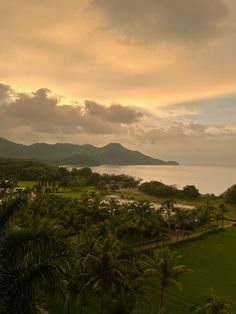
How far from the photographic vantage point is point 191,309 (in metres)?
34.9

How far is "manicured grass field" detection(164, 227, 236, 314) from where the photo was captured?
42.5 metres

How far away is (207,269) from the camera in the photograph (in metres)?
54.2

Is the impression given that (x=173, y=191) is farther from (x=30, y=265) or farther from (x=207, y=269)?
(x=30, y=265)

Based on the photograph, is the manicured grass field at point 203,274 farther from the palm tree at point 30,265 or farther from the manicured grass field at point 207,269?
the palm tree at point 30,265

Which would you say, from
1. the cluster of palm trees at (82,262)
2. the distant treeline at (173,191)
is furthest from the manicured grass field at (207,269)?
the distant treeline at (173,191)

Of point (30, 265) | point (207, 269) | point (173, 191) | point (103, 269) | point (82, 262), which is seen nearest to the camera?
point (30, 265)

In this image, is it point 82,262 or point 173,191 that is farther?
point 173,191

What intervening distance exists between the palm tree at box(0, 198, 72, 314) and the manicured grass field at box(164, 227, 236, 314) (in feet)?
103

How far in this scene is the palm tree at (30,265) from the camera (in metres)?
10.6

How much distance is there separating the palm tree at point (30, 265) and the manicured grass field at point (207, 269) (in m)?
31.5

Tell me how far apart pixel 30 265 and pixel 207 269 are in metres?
48.1

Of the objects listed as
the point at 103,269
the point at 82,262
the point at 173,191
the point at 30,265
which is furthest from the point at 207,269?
the point at 173,191

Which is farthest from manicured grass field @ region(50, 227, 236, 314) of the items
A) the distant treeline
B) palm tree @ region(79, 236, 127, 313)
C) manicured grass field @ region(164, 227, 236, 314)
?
the distant treeline

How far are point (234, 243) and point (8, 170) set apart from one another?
131m
